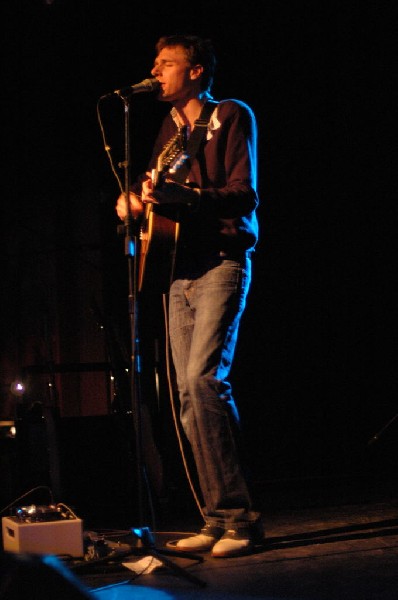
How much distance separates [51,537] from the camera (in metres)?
2.96

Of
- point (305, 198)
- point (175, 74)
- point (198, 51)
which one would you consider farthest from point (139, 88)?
point (305, 198)

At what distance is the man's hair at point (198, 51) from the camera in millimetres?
3346

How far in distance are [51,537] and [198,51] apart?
207 cm

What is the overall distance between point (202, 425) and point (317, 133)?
113 inches

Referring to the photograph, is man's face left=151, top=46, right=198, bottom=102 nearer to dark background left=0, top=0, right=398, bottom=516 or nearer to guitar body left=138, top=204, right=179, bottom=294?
guitar body left=138, top=204, right=179, bottom=294

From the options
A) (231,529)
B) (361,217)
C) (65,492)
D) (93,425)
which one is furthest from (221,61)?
(231,529)

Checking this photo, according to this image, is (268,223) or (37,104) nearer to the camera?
(268,223)

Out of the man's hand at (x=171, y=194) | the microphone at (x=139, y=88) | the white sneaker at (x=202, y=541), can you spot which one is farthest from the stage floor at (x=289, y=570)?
the microphone at (x=139, y=88)

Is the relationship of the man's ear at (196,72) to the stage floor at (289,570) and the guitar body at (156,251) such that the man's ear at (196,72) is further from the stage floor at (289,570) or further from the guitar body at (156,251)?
the stage floor at (289,570)

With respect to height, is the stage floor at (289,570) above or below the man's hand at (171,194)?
below

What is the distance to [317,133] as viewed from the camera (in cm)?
531

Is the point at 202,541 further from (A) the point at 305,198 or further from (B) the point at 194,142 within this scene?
(A) the point at 305,198

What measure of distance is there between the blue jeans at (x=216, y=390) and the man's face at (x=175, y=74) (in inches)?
29.9

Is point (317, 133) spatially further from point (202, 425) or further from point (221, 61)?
point (202, 425)
